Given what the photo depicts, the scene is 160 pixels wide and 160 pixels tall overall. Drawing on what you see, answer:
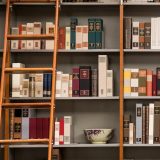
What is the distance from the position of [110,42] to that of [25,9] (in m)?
0.91

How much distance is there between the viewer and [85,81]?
14.5 feet

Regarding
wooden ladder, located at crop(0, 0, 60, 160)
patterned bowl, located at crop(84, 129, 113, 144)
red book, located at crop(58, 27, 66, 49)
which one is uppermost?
red book, located at crop(58, 27, 66, 49)

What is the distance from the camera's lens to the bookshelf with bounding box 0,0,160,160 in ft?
15.1

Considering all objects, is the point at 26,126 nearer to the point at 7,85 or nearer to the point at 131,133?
the point at 7,85

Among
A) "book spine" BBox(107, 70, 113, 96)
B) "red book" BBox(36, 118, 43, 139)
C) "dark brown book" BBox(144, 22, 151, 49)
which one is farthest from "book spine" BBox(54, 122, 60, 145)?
"dark brown book" BBox(144, 22, 151, 49)

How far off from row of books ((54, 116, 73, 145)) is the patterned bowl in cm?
18

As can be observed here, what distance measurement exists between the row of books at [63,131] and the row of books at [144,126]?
518 mm

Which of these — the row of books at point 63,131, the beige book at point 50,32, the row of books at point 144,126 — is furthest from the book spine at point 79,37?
the row of books at point 144,126

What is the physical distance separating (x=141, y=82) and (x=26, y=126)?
1.14m

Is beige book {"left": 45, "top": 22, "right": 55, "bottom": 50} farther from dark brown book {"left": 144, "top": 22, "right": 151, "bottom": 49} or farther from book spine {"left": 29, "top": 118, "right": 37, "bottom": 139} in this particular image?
dark brown book {"left": 144, "top": 22, "right": 151, "bottom": 49}

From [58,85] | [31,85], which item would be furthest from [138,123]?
[31,85]

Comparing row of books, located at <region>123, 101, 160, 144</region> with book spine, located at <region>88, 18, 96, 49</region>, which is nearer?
row of books, located at <region>123, 101, 160, 144</region>

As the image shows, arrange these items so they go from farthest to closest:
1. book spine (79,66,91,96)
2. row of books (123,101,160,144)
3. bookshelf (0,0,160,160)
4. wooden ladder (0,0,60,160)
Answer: bookshelf (0,0,160,160) < book spine (79,66,91,96) < row of books (123,101,160,144) < wooden ladder (0,0,60,160)

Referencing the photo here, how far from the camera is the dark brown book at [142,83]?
440 centimetres
